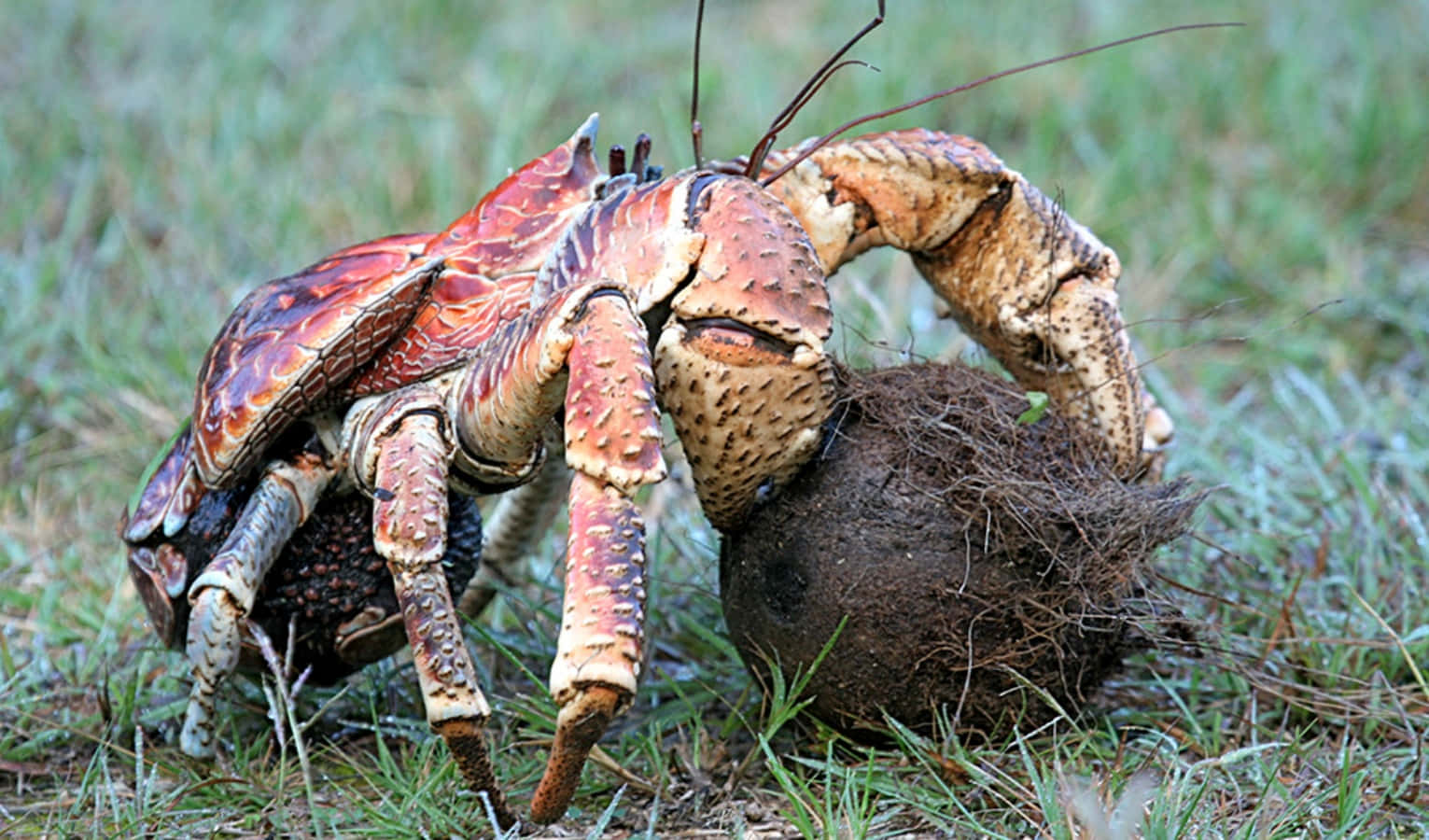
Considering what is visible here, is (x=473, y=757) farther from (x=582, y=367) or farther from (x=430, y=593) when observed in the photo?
(x=582, y=367)

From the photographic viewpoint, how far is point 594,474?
6.54 ft

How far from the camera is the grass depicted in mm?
2465

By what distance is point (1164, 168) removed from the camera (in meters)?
5.70

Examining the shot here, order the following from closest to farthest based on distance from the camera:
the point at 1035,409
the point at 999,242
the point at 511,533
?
1. the point at 1035,409
2. the point at 999,242
3. the point at 511,533

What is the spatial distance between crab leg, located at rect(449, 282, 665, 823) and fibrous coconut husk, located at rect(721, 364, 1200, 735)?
49cm

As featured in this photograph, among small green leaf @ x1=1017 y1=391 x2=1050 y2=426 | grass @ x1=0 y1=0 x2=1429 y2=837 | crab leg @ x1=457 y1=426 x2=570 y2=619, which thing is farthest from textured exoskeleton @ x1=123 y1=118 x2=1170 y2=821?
crab leg @ x1=457 y1=426 x2=570 y2=619

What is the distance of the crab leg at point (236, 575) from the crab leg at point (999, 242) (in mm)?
1069

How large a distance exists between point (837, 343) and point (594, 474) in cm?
206

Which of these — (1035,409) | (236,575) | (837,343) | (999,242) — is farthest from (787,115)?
(837,343)

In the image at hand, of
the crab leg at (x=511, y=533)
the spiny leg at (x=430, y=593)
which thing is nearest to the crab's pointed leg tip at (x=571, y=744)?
the spiny leg at (x=430, y=593)

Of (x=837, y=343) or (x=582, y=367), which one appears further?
(x=837, y=343)

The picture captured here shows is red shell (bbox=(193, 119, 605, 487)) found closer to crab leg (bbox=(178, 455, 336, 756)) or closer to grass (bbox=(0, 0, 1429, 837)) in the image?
crab leg (bbox=(178, 455, 336, 756))

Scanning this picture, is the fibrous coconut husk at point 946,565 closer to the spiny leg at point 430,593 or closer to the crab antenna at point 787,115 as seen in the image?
the crab antenna at point 787,115

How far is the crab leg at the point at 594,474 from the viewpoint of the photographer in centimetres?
193
